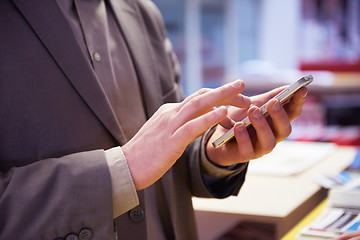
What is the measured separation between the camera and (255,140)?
102 cm

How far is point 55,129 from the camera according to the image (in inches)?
36.2

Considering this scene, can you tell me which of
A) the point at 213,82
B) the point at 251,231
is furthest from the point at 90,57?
the point at 213,82

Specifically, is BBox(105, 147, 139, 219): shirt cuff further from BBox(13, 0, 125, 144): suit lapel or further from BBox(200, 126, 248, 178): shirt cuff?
BBox(200, 126, 248, 178): shirt cuff

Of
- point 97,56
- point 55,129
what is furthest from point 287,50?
point 55,129

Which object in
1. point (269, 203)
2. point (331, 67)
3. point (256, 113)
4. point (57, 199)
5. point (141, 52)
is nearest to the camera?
point (57, 199)

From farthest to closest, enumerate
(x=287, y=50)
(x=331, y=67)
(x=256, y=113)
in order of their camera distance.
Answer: (x=287, y=50) < (x=331, y=67) < (x=256, y=113)

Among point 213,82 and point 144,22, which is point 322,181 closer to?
point 144,22

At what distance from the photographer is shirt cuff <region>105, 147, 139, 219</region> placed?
84 cm

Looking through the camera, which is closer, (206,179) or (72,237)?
(72,237)

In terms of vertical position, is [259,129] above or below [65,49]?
below

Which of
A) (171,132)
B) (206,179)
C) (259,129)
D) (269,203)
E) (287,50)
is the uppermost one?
(171,132)

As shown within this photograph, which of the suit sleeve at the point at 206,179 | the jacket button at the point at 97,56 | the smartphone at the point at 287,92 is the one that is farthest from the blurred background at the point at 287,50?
the jacket button at the point at 97,56

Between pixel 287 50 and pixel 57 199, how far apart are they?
7.77 meters

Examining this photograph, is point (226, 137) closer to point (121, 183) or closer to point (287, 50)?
point (121, 183)
